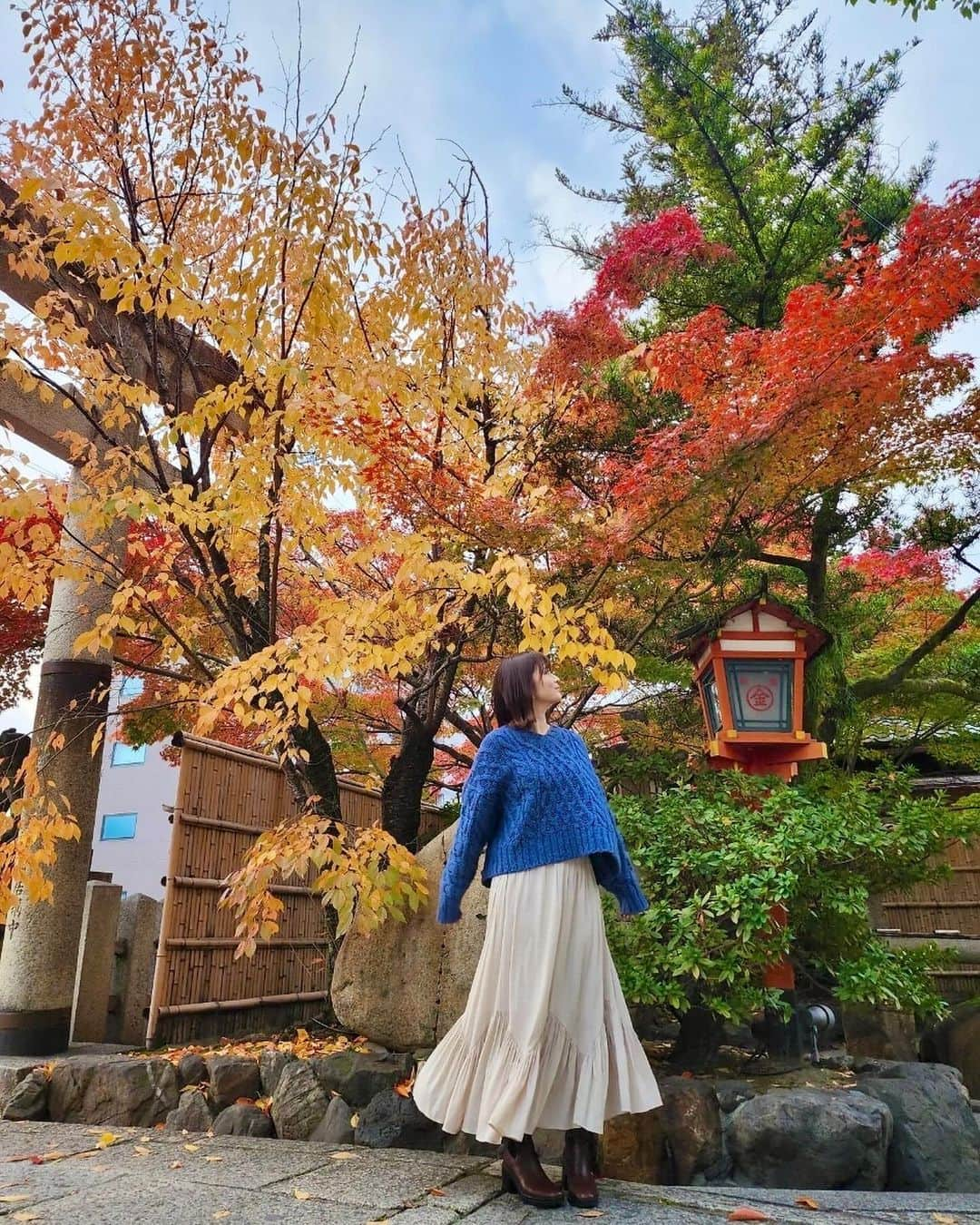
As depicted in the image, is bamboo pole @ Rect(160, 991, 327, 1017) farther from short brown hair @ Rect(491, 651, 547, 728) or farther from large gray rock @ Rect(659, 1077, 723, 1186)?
short brown hair @ Rect(491, 651, 547, 728)

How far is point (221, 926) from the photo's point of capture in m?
5.53

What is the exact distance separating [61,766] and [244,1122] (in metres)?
2.64

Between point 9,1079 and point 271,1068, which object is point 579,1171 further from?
point 9,1079

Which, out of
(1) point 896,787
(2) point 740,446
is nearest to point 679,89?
(2) point 740,446

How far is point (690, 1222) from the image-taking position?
269cm

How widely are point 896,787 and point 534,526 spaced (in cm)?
260

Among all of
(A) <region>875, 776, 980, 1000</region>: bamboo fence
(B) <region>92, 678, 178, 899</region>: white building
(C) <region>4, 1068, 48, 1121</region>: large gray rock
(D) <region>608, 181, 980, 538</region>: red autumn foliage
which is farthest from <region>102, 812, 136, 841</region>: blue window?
(D) <region>608, 181, 980, 538</region>: red autumn foliage

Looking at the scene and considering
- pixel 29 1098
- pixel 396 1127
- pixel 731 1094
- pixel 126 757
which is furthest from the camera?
pixel 126 757

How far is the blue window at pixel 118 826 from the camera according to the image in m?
22.1

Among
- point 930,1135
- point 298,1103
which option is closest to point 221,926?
point 298,1103

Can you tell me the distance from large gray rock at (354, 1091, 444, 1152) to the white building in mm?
18886

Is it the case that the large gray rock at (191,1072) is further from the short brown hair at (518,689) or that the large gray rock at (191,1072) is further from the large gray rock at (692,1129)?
the short brown hair at (518,689)

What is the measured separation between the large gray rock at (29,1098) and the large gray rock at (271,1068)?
48.3 inches

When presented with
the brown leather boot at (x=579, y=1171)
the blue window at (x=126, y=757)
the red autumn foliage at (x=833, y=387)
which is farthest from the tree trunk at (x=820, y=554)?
the blue window at (x=126, y=757)
